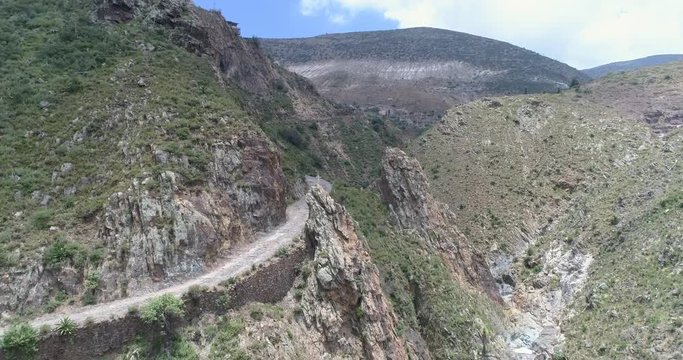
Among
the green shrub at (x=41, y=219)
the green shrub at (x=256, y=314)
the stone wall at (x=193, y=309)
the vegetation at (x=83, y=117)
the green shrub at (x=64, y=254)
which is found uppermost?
the vegetation at (x=83, y=117)

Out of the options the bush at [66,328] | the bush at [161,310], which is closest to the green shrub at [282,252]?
the bush at [161,310]

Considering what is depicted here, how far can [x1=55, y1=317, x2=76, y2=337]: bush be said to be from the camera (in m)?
21.0

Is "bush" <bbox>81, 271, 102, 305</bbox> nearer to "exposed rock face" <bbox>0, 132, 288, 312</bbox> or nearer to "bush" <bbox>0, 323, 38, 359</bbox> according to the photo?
"exposed rock face" <bbox>0, 132, 288, 312</bbox>

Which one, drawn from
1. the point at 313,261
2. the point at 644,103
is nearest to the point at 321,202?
the point at 313,261

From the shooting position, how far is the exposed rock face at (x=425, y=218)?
1809 inches

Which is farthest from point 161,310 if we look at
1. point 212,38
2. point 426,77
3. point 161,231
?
point 426,77

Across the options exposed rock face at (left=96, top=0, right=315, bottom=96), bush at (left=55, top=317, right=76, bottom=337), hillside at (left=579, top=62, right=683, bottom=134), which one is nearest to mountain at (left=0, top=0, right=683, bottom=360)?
bush at (left=55, top=317, right=76, bottom=337)

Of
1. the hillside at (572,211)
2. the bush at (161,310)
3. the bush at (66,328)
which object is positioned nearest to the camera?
the bush at (66,328)

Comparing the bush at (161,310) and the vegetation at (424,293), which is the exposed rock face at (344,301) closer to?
the vegetation at (424,293)

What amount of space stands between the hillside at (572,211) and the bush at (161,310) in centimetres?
2906

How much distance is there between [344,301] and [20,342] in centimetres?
1526

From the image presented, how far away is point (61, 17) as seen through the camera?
47125 mm

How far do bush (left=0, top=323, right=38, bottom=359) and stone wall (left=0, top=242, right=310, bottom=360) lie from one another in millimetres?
266

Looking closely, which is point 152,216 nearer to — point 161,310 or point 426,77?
point 161,310
